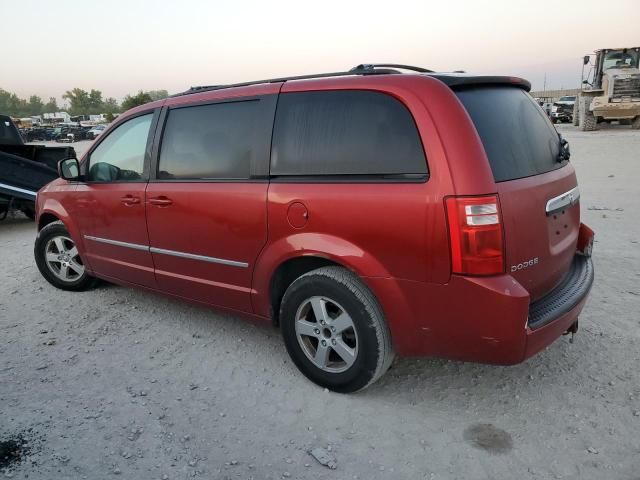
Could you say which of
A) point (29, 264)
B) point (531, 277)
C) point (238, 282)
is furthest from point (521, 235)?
point (29, 264)

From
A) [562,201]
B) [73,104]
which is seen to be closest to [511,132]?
[562,201]

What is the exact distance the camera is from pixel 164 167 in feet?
12.1

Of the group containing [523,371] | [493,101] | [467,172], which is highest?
[493,101]

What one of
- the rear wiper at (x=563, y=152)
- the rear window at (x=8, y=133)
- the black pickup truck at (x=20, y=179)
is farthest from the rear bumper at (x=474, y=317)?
the rear window at (x=8, y=133)

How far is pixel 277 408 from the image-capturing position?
2916 mm

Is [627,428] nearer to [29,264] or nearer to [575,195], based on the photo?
[575,195]

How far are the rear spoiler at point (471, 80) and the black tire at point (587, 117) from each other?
71.6 ft

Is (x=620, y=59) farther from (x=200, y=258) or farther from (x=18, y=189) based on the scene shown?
(x=200, y=258)

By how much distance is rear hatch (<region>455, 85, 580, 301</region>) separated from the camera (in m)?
2.47

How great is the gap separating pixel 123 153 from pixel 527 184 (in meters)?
3.12

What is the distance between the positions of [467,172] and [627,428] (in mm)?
1587

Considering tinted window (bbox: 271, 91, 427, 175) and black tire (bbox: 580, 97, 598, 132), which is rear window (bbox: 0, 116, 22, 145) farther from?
black tire (bbox: 580, 97, 598, 132)

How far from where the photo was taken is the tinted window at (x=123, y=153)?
3926 mm

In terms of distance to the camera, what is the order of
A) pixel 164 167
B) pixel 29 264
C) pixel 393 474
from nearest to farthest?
pixel 393 474 → pixel 164 167 → pixel 29 264
